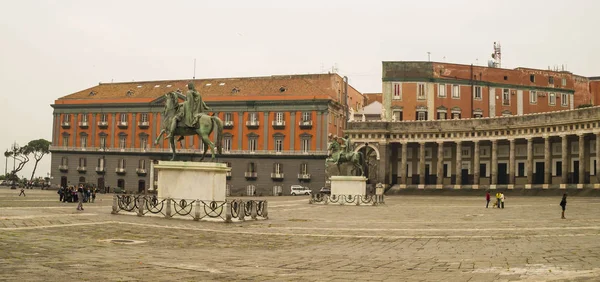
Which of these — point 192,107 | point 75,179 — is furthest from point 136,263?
point 75,179

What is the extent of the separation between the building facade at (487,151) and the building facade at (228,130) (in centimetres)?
760

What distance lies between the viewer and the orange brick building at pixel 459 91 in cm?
8038

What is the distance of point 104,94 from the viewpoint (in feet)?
316

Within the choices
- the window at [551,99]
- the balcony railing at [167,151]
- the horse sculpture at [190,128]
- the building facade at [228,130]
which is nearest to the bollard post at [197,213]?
the horse sculpture at [190,128]

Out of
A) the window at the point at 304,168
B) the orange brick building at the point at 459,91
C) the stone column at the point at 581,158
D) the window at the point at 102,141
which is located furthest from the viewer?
the window at the point at 102,141

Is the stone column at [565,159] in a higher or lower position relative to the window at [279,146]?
lower

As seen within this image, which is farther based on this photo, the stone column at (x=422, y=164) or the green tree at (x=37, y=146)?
→ the green tree at (x=37, y=146)

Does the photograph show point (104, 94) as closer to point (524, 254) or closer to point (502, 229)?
point (502, 229)

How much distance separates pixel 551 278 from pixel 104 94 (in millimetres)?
92142

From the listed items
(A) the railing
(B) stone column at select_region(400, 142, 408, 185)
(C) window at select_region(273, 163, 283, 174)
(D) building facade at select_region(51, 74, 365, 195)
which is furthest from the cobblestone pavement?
(C) window at select_region(273, 163, 283, 174)

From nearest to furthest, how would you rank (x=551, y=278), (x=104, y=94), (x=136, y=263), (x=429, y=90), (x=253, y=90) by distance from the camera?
(x=551, y=278)
(x=136, y=263)
(x=429, y=90)
(x=253, y=90)
(x=104, y=94)

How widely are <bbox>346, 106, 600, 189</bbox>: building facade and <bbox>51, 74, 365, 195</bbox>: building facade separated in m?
7.60

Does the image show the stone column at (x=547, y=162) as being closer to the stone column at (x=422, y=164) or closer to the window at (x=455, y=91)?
the stone column at (x=422, y=164)

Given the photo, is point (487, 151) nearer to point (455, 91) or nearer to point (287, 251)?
point (455, 91)
